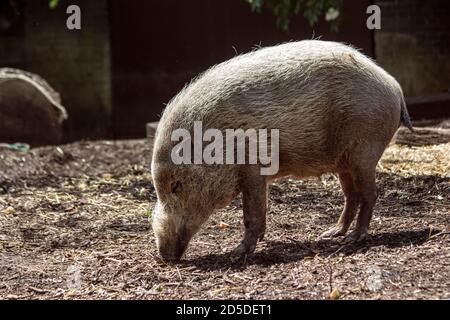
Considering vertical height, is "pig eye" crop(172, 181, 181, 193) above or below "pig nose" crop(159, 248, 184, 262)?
above

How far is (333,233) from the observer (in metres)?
6.39

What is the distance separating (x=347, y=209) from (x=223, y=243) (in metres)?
0.98

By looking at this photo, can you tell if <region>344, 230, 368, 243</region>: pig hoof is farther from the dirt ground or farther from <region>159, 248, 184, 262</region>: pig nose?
<region>159, 248, 184, 262</region>: pig nose

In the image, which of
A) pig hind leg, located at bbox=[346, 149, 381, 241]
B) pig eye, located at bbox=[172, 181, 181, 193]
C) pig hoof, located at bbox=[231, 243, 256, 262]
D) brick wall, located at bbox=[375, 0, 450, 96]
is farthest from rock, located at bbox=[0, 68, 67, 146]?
Answer: pig hind leg, located at bbox=[346, 149, 381, 241]

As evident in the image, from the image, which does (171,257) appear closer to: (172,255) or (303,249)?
(172,255)

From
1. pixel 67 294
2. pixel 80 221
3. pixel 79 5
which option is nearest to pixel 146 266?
pixel 67 294

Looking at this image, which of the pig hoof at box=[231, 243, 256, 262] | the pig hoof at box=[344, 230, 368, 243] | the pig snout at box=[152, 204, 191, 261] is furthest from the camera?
the pig hoof at box=[344, 230, 368, 243]

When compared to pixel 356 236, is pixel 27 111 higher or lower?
Result: lower

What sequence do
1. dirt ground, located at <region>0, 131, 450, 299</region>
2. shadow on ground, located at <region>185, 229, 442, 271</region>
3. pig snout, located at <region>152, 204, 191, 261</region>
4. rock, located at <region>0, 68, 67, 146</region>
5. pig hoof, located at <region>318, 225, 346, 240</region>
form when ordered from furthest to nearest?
rock, located at <region>0, 68, 67, 146</region>, pig hoof, located at <region>318, 225, 346, 240</region>, pig snout, located at <region>152, 204, 191, 261</region>, shadow on ground, located at <region>185, 229, 442, 271</region>, dirt ground, located at <region>0, 131, 450, 299</region>

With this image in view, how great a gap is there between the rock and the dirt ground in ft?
5.72

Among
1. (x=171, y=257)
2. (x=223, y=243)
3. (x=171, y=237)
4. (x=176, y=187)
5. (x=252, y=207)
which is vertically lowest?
(x=223, y=243)

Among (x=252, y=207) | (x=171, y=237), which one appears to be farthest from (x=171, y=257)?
(x=252, y=207)

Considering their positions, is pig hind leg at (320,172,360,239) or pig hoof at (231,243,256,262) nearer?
pig hoof at (231,243,256,262)

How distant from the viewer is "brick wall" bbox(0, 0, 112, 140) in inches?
560
